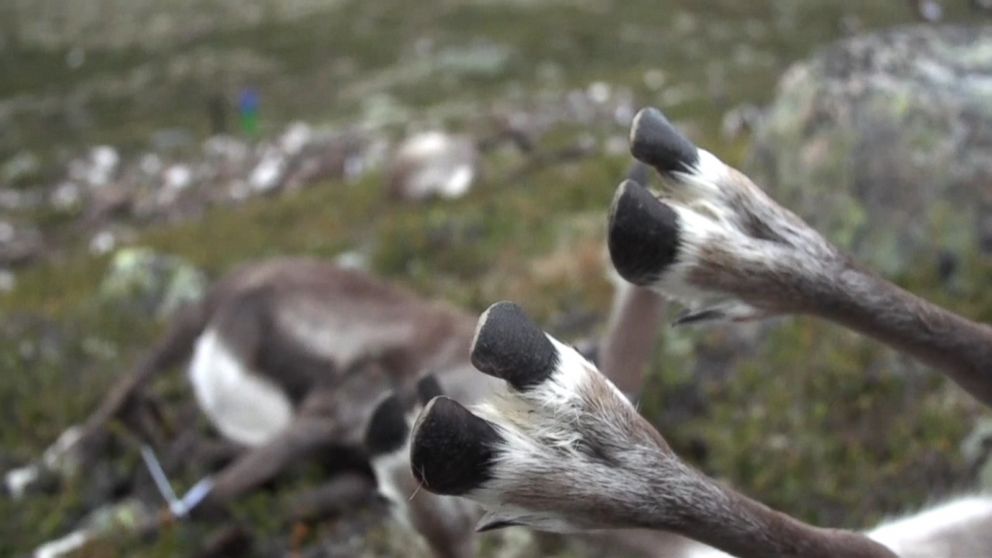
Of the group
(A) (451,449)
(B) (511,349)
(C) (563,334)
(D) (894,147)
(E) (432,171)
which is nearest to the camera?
(A) (451,449)

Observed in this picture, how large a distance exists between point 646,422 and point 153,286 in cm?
847

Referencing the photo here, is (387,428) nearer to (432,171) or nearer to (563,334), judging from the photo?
(563,334)

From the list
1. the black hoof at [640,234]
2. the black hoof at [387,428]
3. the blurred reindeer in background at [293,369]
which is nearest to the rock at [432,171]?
the blurred reindeer in background at [293,369]

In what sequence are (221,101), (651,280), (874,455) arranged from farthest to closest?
(221,101) < (874,455) < (651,280)

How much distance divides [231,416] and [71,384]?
2298mm

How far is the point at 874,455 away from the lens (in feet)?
16.2

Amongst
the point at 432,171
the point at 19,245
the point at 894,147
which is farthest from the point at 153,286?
the point at 19,245

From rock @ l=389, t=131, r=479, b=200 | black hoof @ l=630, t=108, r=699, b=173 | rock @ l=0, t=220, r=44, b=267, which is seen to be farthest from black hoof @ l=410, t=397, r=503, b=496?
rock @ l=0, t=220, r=44, b=267

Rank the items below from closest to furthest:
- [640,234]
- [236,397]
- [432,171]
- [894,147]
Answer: [640,234] → [236,397] → [894,147] → [432,171]

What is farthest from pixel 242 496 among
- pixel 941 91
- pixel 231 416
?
pixel 941 91

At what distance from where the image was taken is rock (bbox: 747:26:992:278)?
6.04 meters

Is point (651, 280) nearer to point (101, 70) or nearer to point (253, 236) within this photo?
point (253, 236)

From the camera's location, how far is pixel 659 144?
270cm

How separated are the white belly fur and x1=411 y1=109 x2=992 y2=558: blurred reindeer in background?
338 cm
